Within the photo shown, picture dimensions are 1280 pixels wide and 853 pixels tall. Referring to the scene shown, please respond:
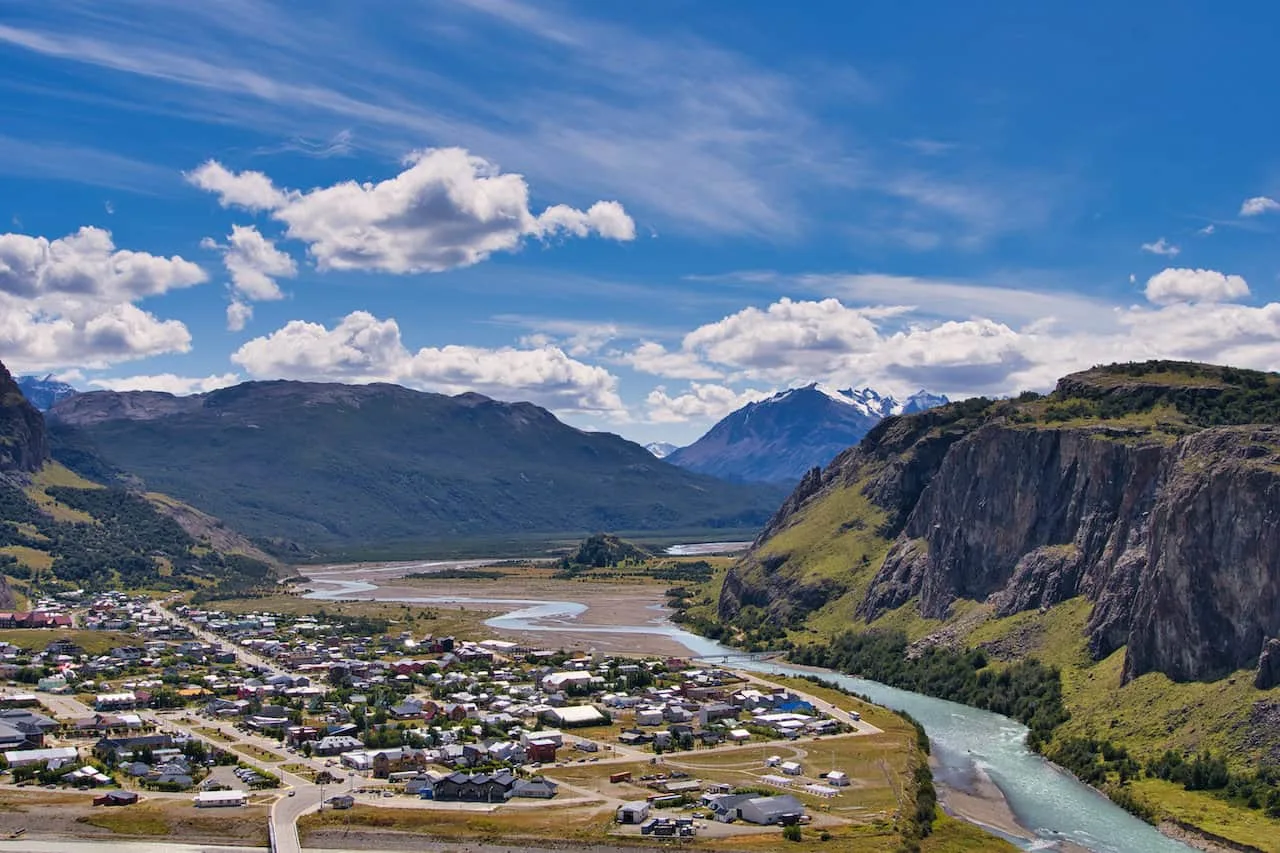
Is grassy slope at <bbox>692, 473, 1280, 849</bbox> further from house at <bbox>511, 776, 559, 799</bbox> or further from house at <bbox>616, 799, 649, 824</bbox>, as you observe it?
house at <bbox>511, 776, 559, 799</bbox>

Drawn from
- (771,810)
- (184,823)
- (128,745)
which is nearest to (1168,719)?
(771,810)

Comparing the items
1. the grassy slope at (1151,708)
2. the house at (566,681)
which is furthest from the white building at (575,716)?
the grassy slope at (1151,708)

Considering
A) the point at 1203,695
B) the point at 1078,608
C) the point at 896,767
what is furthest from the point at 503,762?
the point at 1078,608

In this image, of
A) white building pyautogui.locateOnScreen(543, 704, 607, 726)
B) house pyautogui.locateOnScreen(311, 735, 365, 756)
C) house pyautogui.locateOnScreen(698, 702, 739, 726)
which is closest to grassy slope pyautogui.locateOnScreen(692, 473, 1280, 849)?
house pyautogui.locateOnScreen(698, 702, 739, 726)

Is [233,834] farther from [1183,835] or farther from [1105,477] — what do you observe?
[1105,477]

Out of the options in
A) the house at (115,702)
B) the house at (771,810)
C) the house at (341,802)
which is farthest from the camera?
the house at (115,702)

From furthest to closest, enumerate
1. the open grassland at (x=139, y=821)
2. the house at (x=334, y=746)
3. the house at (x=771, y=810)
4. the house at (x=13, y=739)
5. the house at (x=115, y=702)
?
1. the house at (x=115, y=702)
2. the house at (x=334, y=746)
3. the house at (x=13, y=739)
4. the house at (x=771, y=810)
5. the open grassland at (x=139, y=821)

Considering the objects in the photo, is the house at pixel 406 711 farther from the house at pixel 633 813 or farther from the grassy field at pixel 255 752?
the house at pixel 633 813
